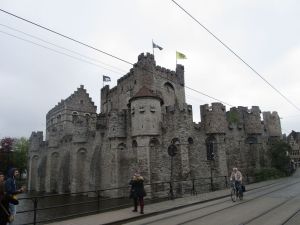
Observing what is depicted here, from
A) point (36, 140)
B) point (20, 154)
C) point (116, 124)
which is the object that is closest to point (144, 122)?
point (116, 124)

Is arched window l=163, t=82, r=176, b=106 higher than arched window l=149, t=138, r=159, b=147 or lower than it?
higher

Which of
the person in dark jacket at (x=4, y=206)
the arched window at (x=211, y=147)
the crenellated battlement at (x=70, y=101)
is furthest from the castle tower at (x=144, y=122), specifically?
the crenellated battlement at (x=70, y=101)

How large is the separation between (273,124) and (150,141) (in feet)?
71.3

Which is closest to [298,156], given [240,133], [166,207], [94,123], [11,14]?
[240,133]

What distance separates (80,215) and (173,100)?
25.3 metres

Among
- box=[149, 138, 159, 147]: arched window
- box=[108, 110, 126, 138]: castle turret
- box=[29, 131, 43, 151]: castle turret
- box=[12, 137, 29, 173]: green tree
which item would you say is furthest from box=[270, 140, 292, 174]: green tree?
box=[12, 137, 29, 173]: green tree

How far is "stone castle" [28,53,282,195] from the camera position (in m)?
23.4

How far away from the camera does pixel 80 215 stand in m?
11.3

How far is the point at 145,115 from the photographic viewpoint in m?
23.5

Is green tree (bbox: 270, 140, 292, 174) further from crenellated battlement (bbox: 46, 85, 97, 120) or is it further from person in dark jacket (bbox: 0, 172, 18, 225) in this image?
person in dark jacket (bbox: 0, 172, 18, 225)

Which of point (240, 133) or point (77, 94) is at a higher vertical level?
point (77, 94)

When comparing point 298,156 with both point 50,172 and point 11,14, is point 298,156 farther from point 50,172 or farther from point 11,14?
point 11,14

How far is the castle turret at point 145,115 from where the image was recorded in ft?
76.9

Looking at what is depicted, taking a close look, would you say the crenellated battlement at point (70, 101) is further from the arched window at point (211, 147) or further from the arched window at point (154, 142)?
the arched window at point (211, 147)
